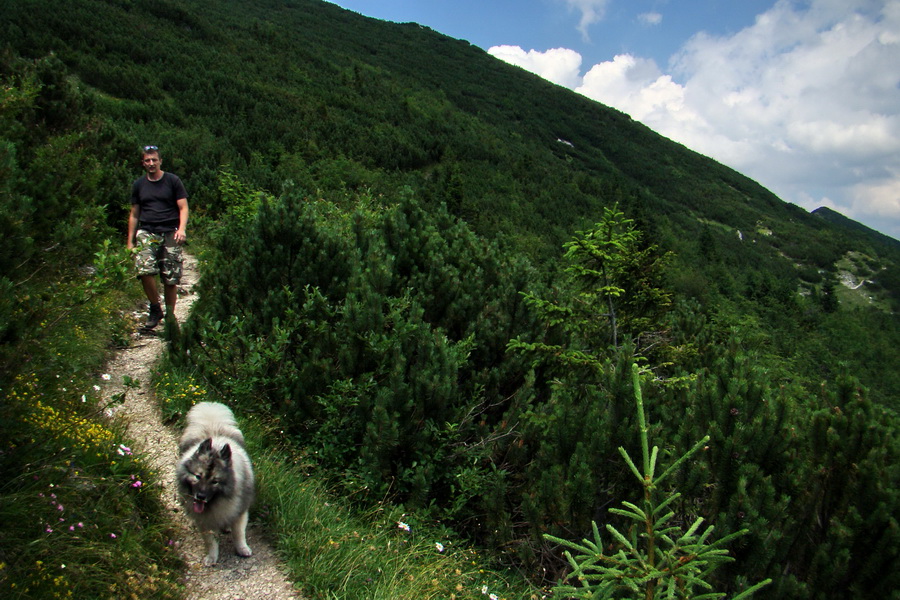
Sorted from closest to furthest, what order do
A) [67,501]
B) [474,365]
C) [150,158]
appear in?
1. [67,501]
2. [150,158]
3. [474,365]

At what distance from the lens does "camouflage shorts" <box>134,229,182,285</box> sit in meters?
5.25

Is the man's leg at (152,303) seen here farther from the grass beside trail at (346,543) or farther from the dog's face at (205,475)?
the dog's face at (205,475)

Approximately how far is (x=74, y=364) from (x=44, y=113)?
6.50 metres

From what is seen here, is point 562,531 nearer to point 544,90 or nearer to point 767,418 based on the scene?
point 767,418

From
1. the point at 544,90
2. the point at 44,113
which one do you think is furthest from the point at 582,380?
the point at 544,90

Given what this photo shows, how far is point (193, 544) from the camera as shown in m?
2.93

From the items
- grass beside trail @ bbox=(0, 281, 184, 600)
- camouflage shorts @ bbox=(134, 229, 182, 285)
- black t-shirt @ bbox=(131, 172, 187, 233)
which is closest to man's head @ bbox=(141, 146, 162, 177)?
black t-shirt @ bbox=(131, 172, 187, 233)

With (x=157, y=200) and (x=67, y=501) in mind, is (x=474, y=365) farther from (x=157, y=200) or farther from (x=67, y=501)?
(x=157, y=200)

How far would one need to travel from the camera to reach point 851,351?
163ft

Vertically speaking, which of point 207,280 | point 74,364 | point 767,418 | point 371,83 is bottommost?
point 74,364

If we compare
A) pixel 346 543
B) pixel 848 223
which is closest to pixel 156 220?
pixel 346 543

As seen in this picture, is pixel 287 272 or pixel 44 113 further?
pixel 44 113

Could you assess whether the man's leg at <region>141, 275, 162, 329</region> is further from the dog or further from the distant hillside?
the distant hillside

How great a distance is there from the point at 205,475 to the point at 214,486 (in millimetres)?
76
